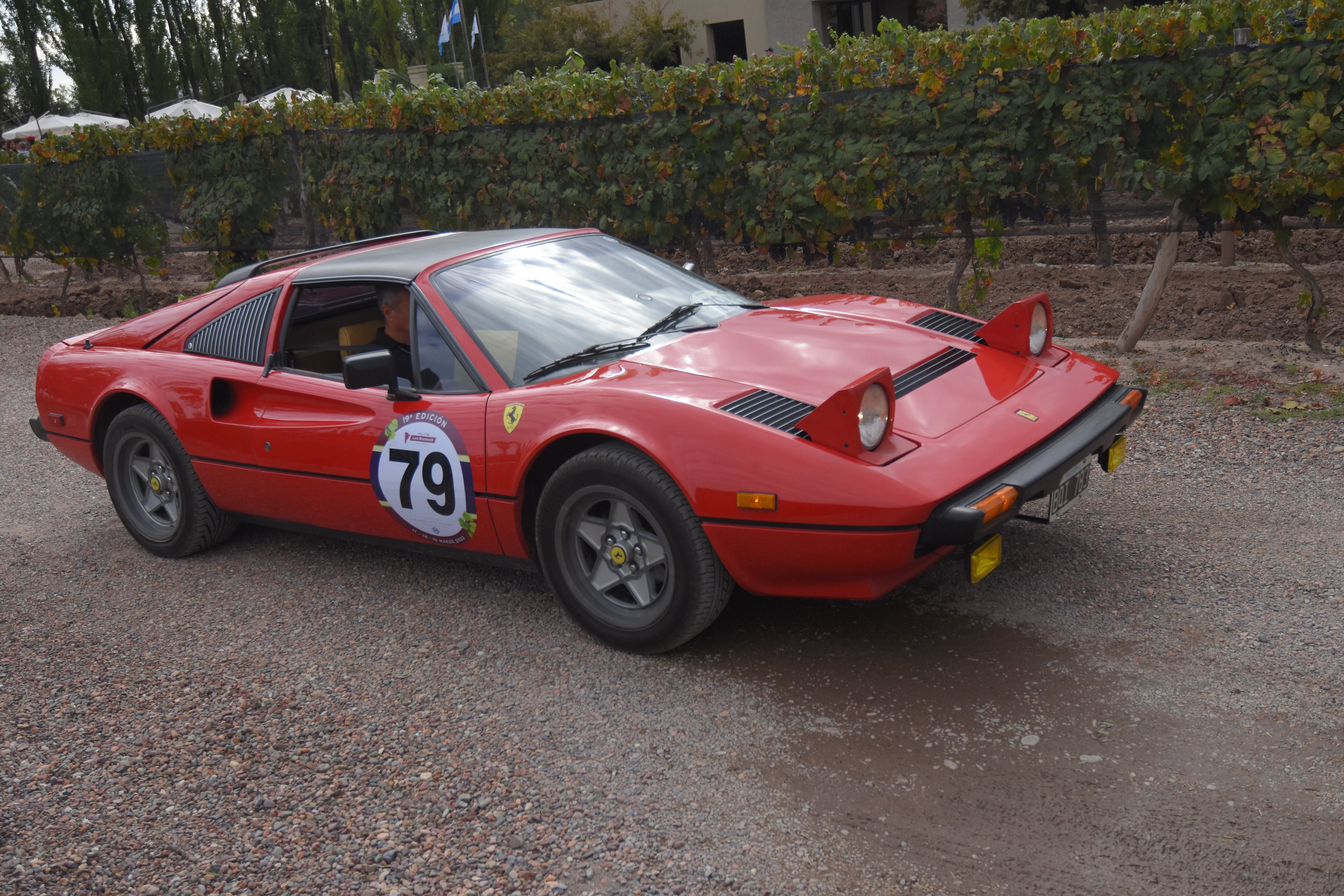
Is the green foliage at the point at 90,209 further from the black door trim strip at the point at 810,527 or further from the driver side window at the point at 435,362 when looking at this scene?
the black door trim strip at the point at 810,527

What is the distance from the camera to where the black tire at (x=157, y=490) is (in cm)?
477

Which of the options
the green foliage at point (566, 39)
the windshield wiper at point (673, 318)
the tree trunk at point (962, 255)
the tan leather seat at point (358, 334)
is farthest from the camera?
A: the green foliage at point (566, 39)

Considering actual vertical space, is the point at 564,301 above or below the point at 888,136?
below

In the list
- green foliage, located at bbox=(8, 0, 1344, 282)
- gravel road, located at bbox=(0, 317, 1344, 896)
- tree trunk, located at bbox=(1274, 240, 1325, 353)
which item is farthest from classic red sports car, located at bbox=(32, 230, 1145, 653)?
tree trunk, located at bbox=(1274, 240, 1325, 353)

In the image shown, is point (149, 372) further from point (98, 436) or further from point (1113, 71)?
point (1113, 71)

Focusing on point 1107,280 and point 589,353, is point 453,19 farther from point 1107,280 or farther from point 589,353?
point 589,353

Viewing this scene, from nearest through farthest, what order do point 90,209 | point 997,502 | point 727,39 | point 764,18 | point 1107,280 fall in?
1. point 997,502
2. point 1107,280
3. point 90,209
4. point 764,18
5. point 727,39

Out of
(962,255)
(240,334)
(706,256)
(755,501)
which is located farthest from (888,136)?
(755,501)

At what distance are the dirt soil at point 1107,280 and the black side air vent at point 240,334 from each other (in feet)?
15.1

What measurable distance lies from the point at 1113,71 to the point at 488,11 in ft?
126

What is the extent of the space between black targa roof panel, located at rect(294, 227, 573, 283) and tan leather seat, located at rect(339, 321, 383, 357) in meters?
0.21

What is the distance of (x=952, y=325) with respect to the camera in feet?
13.9

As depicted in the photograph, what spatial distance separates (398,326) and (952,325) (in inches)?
84.1

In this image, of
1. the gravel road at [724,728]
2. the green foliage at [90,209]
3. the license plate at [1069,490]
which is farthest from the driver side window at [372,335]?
the green foliage at [90,209]
